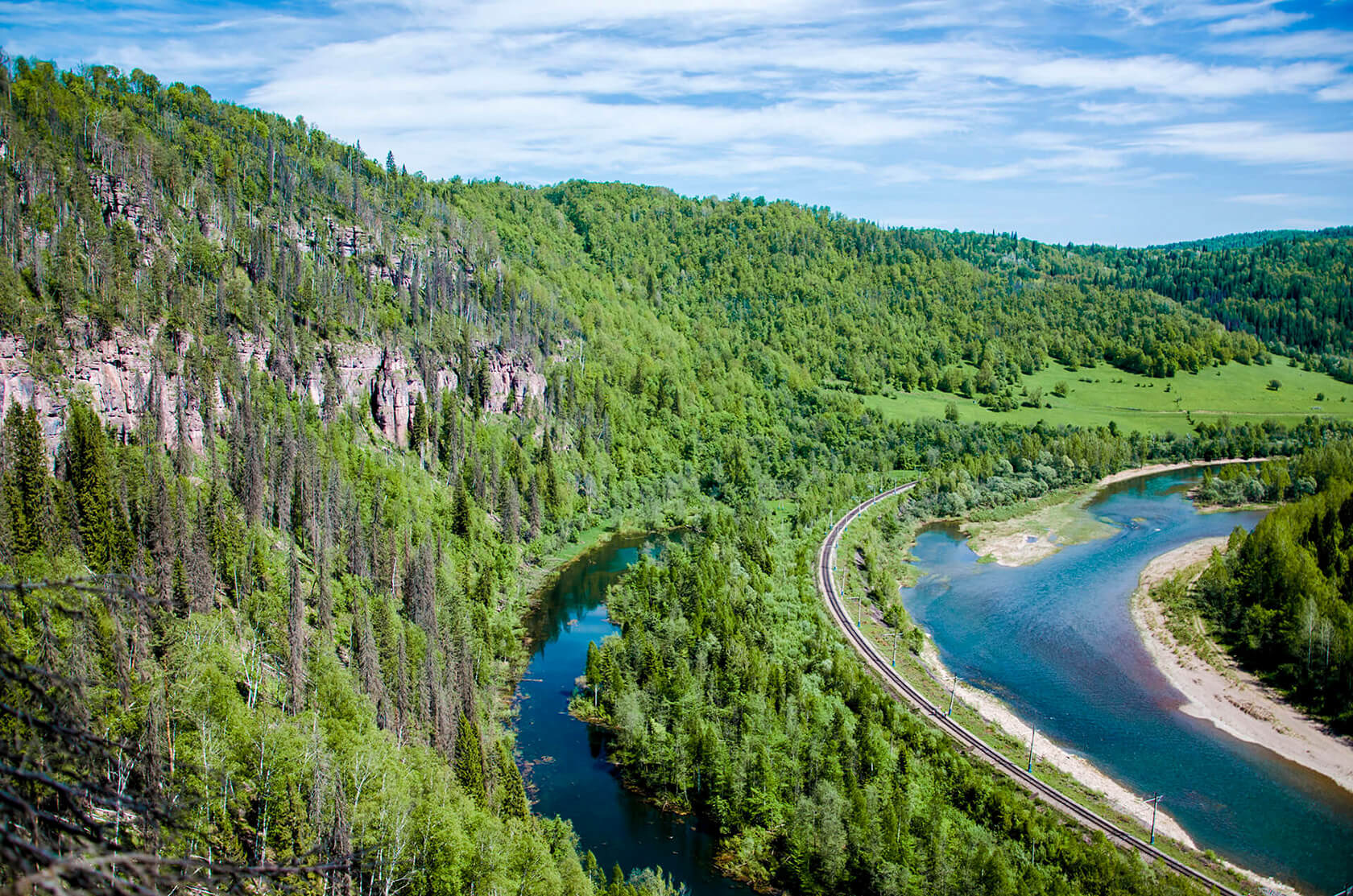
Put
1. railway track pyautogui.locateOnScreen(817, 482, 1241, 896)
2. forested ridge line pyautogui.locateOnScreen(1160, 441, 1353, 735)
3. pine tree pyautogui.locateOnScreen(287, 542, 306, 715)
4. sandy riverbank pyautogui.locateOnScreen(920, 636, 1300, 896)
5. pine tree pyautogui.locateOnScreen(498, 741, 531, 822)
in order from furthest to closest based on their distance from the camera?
forested ridge line pyautogui.locateOnScreen(1160, 441, 1353, 735), pine tree pyautogui.locateOnScreen(287, 542, 306, 715), pine tree pyautogui.locateOnScreen(498, 741, 531, 822), sandy riverbank pyautogui.locateOnScreen(920, 636, 1300, 896), railway track pyautogui.locateOnScreen(817, 482, 1241, 896)

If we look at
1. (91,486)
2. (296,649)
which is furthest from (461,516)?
(296,649)

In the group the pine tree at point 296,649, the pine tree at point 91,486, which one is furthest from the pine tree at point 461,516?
the pine tree at point 91,486

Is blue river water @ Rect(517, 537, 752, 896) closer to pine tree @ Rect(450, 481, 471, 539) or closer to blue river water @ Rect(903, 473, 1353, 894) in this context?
pine tree @ Rect(450, 481, 471, 539)

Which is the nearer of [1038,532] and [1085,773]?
[1085,773]

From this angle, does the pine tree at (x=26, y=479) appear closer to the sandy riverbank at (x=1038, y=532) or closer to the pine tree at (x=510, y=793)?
the pine tree at (x=510, y=793)

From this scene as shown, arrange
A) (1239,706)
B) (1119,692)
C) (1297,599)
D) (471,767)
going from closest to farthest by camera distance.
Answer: (471,767) < (1239,706) < (1119,692) < (1297,599)

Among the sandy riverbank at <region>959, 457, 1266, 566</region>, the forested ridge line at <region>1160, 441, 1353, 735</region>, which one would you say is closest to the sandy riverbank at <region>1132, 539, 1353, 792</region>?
the forested ridge line at <region>1160, 441, 1353, 735</region>

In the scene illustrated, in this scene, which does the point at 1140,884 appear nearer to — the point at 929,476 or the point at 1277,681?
the point at 1277,681

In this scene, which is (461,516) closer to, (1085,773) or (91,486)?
(91,486)
